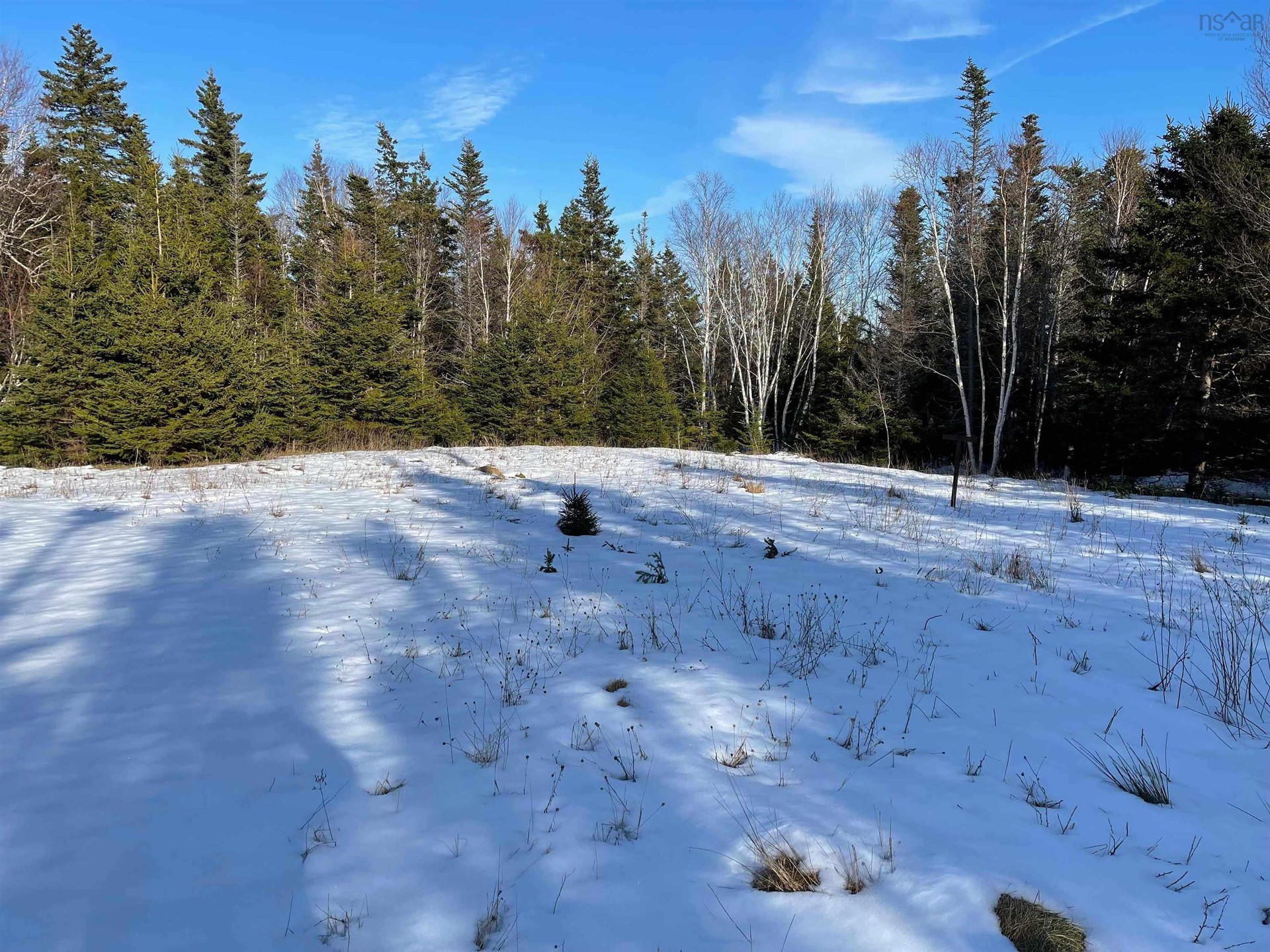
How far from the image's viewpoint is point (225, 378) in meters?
16.8

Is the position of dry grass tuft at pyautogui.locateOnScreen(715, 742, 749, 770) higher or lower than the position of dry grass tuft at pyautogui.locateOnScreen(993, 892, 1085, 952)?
lower

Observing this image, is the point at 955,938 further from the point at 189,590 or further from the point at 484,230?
the point at 484,230

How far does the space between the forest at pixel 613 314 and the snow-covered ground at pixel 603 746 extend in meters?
13.1

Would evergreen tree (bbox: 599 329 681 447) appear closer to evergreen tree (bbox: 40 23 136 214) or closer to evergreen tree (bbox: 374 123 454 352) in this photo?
evergreen tree (bbox: 374 123 454 352)

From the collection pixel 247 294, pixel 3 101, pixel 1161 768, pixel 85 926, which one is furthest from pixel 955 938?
pixel 247 294

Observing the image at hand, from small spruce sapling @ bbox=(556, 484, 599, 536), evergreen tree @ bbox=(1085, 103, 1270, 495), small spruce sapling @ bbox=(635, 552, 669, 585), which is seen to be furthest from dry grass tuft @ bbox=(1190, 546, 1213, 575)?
evergreen tree @ bbox=(1085, 103, 1270, 495)

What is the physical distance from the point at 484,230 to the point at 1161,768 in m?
37.4

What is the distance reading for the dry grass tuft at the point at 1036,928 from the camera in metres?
1.80

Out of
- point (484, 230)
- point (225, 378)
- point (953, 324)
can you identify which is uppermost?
point (484, 230)

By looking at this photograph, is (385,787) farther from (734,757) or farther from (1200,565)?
(1200,565)

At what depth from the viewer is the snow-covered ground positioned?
1982 millimetres

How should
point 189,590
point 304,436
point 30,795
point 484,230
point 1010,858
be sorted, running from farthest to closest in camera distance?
1. point 484,230
2. point 304,436
3. point 189,590
4. point 30,795
5. point 1010,858

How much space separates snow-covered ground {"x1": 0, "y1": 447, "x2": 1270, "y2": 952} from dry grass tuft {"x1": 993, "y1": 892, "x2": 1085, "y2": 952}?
50 millimetres

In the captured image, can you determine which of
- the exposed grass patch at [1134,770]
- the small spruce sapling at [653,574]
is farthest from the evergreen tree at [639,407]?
the exposed grass patch at [1134,770]
